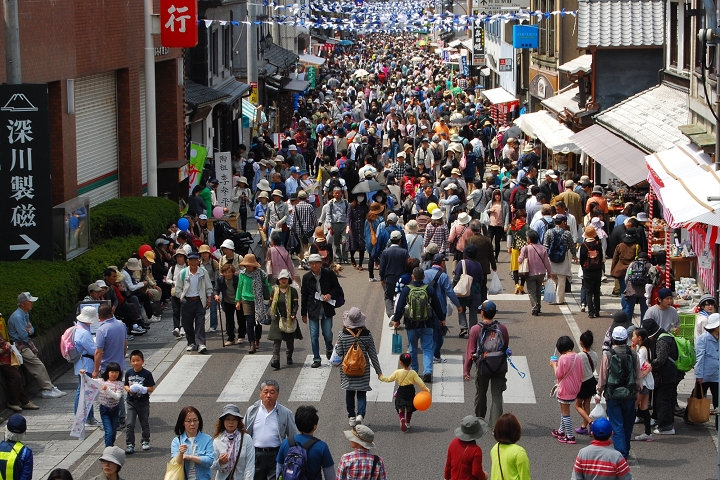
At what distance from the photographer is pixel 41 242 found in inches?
683

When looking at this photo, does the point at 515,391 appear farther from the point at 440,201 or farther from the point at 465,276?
the point at 440,201

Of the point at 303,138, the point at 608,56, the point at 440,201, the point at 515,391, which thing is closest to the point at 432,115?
the point at 303,138

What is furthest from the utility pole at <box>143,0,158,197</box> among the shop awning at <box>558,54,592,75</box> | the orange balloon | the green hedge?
the orange balloon

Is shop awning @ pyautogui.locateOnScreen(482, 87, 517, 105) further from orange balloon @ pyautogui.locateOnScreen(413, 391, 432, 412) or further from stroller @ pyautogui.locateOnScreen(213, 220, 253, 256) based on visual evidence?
orange balloon @ pyautogui.locateOnScreen(413, 391, 432, 412)

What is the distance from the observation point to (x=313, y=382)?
1530 centimetres

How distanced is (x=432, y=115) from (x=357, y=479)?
40051 millimetres

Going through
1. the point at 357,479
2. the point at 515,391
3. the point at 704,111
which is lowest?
the point at 515,391

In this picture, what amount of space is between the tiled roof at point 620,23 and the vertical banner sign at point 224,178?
9.40 m

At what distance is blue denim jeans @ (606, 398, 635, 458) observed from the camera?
39.5 feet

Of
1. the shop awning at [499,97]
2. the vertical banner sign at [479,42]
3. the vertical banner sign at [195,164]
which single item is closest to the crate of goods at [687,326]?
the vertical banner sign at [195,164]

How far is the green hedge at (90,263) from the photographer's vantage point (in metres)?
15.8

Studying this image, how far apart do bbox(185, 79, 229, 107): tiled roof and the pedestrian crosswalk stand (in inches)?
663

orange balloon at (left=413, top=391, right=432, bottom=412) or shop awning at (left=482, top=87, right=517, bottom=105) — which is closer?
orange balloon at (left=413, top=391, right=432, bottom=412)

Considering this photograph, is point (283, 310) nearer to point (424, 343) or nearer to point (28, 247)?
point (424, 343)
